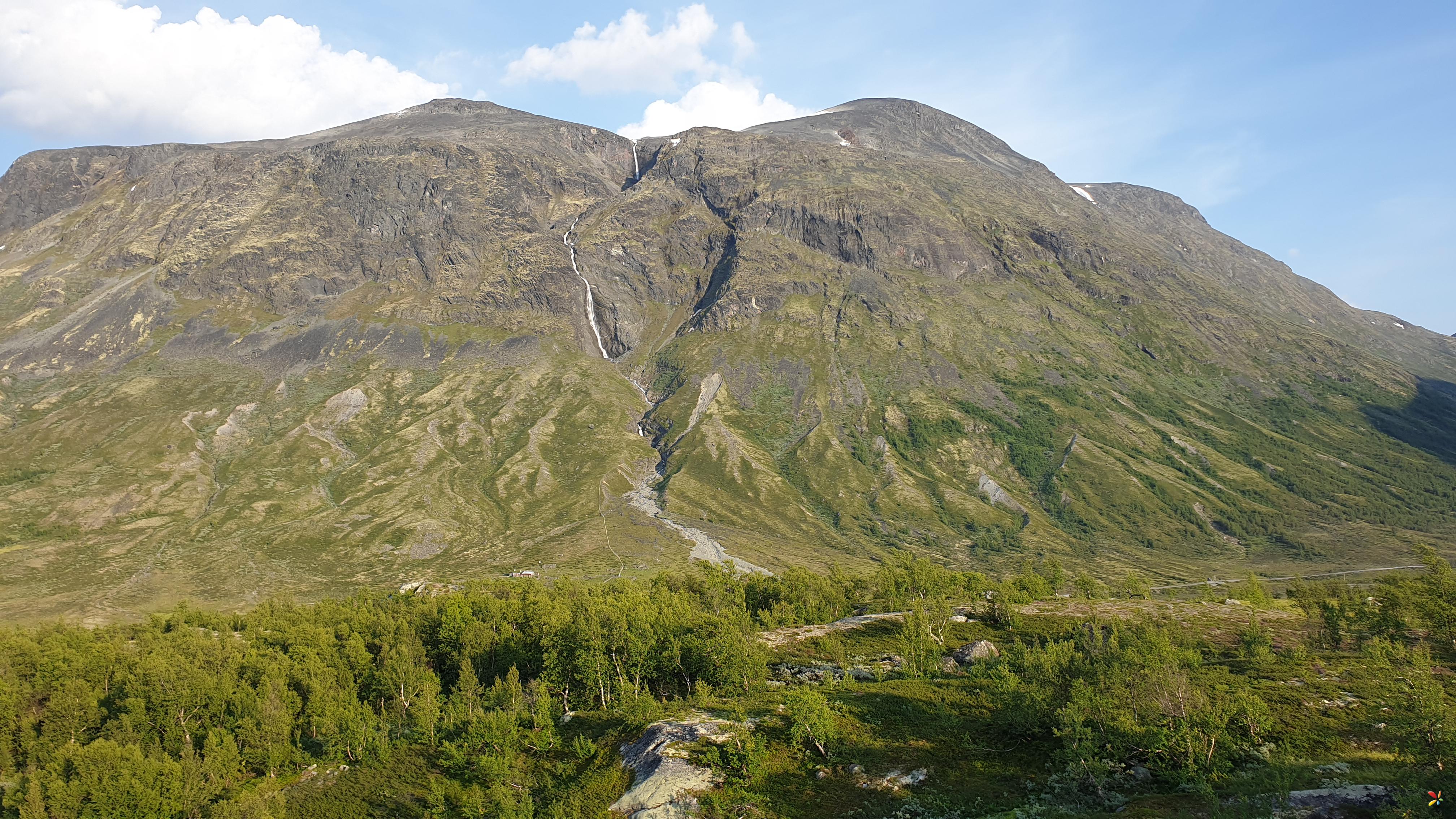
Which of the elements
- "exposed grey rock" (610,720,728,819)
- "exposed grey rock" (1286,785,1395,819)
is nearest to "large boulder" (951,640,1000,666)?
"exposed grey rock" (610,720,728,819)

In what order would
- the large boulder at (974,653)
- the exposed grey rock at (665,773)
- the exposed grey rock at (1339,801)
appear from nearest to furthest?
the exposed grey rock at (1339,801)
the exposed grey rock at (665,773)
the large boulder at (974,653)

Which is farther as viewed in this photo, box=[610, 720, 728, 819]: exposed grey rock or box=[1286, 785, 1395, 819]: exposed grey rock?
box=[610, 720, 728, 819]: exposed grey rock

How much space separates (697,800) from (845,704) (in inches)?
868

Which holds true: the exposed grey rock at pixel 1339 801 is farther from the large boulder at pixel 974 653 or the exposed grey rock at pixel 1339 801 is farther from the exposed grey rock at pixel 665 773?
the large boulder at pixel 974 653

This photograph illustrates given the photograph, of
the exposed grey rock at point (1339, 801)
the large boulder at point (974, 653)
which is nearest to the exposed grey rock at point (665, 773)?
the exposed grey rock at point (1339, 801)

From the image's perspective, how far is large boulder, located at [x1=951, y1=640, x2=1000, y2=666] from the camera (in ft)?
294

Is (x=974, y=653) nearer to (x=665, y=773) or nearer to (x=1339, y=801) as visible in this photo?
(x=665, y=773)

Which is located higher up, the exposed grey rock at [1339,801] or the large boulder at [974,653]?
the exposed grey rock at [1339,801]

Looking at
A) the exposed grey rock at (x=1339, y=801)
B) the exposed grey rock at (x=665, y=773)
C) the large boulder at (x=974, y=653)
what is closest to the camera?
the exposed grey rock at (x=1339, y=801)

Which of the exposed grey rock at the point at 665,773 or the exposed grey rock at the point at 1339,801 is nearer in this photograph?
the exposed grey rock at the point at 1339,801

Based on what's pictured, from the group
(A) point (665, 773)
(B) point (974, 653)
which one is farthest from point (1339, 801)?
(B) point (974, 653)

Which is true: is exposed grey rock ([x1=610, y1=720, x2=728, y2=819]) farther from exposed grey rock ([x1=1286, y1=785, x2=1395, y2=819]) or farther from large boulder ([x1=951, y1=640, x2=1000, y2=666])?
large boulder ([x1=951, y1=640, x2=1000, y2=666])

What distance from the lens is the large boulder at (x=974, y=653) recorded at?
89688 mm

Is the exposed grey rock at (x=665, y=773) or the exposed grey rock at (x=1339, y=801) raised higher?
the exposed grey rock at (x=1339, y=801)
